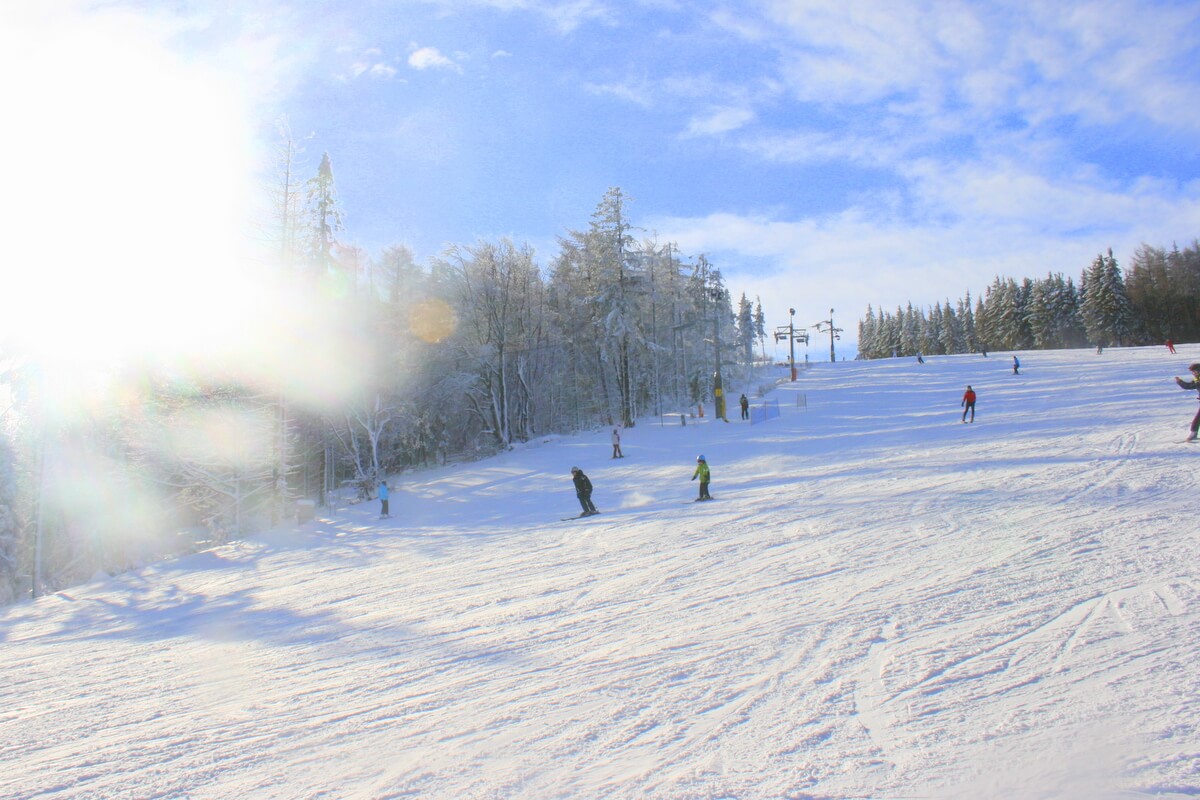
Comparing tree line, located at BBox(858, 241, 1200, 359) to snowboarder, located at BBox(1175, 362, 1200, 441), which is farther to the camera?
tree line, located at BBox(858, 241, 1200, 359)

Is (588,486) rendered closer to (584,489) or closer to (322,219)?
(584,489)

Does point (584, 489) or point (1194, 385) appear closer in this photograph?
point (1194, 385)

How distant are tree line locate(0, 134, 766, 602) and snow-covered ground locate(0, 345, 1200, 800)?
35.7 ft

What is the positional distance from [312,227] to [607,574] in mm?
24675

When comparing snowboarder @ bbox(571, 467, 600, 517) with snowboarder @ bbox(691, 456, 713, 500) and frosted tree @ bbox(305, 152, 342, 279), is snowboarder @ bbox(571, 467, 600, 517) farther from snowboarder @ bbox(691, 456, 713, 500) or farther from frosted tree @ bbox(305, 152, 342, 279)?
frosted tree @ bbox(305, 152, 342, 279)

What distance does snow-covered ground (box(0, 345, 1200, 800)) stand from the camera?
425 centimetres

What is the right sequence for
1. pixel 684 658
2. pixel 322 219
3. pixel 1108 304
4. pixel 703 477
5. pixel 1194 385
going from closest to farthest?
pixel 684 658 → pixel 1194 385 → pixel 703 477 → pixel 322 219 → pixel 1108 304

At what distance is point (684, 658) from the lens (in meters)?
6.16

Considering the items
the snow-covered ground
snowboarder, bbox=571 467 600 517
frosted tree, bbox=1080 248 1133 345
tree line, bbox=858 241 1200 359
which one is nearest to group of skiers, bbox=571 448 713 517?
snowboarder, bbox=571 467 600 517

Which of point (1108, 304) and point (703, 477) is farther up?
point (1108, 304)

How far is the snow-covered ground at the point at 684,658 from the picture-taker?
14.0 feet

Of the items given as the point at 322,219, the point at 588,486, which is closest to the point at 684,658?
the point at 588,486

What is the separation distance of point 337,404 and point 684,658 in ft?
95.2

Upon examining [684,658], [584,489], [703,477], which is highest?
[703,477]
